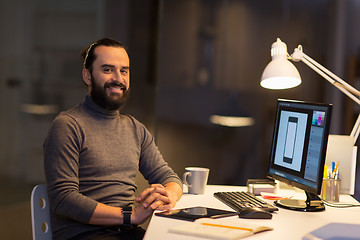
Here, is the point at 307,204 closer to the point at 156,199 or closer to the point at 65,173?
the point at 156,199

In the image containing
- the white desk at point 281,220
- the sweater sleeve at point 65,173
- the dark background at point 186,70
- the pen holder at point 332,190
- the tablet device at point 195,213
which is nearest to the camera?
the white desk at point 281,220

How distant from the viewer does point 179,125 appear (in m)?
3.79

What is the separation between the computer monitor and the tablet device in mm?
285

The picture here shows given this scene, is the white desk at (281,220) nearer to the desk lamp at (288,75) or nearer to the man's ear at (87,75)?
the desk lamp at (288,75)

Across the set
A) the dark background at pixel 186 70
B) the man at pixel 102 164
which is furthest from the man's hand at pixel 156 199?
the dark background at pixel 186 70

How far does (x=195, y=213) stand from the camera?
5.51ft

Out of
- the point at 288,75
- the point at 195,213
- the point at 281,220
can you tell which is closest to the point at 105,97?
the point at 195,213

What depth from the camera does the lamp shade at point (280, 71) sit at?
6.51ft

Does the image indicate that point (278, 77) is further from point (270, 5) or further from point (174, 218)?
point (270, 5)

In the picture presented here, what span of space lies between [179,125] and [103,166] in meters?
1.89

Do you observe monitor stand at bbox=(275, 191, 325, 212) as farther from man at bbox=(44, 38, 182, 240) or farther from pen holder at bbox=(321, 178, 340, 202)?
man at bbox=(44, 38, 182, 240)

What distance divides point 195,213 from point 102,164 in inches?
18.3

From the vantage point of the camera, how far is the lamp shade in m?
1.98

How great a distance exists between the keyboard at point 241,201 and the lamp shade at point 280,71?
50 cm
